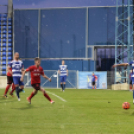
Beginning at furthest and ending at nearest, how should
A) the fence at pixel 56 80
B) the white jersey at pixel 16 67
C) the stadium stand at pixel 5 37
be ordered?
the stadium stand at pixel 5 37 → the fence at pixel 56 80 → the white jersey at pixel 16 67

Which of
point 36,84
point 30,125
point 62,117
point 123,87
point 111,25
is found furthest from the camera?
point 111,25

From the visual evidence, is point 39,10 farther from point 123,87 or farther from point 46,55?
point 123,87

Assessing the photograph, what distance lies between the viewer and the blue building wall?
35.7 m

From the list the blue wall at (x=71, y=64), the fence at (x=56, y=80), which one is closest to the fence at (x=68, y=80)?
the fence at (x=56, y=80)

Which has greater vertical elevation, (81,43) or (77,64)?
(81,43)

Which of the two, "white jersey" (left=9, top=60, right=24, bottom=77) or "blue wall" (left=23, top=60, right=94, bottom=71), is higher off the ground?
"white jersey" (left=9, top=60, right=24, bottom=77)

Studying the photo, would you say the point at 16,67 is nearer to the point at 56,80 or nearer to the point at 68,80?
the point at 56,80

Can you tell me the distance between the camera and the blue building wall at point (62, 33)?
3572cm

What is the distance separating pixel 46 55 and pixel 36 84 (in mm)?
25964

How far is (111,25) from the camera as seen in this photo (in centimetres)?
3569

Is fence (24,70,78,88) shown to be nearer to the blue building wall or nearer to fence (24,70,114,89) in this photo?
fence (24,70,114,89)

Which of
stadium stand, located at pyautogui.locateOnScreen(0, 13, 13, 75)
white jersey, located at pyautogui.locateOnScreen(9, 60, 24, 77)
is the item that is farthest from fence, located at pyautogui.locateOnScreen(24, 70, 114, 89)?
white jersey, located at pyautogui.locateOnScreen(9, 60, 24, 77)

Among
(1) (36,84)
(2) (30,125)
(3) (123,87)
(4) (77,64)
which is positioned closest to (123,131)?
(2) (30,125)

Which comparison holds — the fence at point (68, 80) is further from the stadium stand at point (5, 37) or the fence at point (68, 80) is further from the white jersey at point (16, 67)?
the white jersey at point (16, 67)
